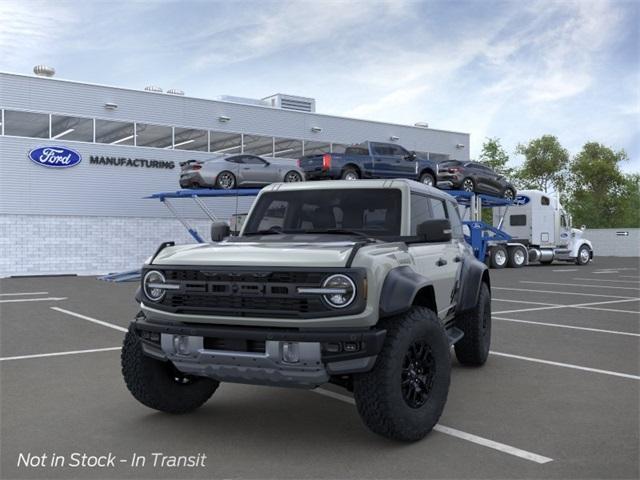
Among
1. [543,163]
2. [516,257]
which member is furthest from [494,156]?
[516,257]

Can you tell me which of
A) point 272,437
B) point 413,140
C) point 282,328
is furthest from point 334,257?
point 413,140

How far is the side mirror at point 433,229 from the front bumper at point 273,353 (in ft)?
4.13

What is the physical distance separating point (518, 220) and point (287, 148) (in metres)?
11.8

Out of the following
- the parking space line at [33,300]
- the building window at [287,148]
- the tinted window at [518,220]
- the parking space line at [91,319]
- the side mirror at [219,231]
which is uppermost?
the building window at [287,148]

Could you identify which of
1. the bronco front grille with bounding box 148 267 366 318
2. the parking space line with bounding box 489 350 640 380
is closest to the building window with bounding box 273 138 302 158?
the parking space line with bounding box 489 350 640 380

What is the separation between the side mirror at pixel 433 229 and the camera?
525 cm

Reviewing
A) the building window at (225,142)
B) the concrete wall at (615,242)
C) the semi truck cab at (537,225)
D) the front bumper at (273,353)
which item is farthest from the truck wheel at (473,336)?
the concrete wall at (615,242)

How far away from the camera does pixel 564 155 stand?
69.6 meters

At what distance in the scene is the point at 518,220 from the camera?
106 ft

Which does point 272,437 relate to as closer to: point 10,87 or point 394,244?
point 394,244

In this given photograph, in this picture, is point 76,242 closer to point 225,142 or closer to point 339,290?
point 225,142

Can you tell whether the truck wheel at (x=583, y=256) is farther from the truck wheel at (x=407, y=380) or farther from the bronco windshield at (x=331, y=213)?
the truck wheel at (x=407, y=380)

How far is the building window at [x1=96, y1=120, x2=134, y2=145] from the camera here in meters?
28.5

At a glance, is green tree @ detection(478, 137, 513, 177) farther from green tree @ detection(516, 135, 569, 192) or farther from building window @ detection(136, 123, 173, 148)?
building window @ detection(136, 123, 173, 148)
